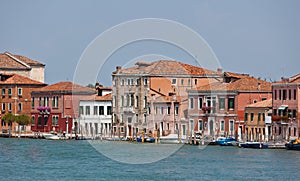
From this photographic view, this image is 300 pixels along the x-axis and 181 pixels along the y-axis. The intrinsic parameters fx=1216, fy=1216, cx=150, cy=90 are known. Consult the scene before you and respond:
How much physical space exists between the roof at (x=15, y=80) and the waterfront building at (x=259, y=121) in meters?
20.9

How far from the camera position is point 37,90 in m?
76.4

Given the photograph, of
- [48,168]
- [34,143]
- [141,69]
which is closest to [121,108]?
[141,69]

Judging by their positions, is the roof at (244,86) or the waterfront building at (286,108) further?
the roof at (244,86)

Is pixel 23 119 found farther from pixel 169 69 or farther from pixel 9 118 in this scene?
pixel 169 69

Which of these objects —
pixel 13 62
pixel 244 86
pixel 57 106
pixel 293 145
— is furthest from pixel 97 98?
pixel 293 145

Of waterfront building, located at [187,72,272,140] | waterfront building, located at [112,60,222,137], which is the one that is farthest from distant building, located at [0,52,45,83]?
waterfront building, located at [187,72,272,140]

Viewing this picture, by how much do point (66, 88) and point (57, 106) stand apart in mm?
1290

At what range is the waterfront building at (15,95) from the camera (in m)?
76.5

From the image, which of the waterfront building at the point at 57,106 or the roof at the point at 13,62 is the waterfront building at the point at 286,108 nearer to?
the waterfront building at the point at 57,106

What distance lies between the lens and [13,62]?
Result: 8125cm

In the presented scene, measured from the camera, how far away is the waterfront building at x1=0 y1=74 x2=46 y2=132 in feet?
251

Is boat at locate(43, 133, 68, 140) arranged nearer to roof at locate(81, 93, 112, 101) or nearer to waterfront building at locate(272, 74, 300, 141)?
roof at locate(81, 93, 112, 101)

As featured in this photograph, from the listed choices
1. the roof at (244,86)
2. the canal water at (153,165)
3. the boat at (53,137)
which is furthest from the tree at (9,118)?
the canal water at (153,165)

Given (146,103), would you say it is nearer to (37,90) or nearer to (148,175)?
(37,90)
